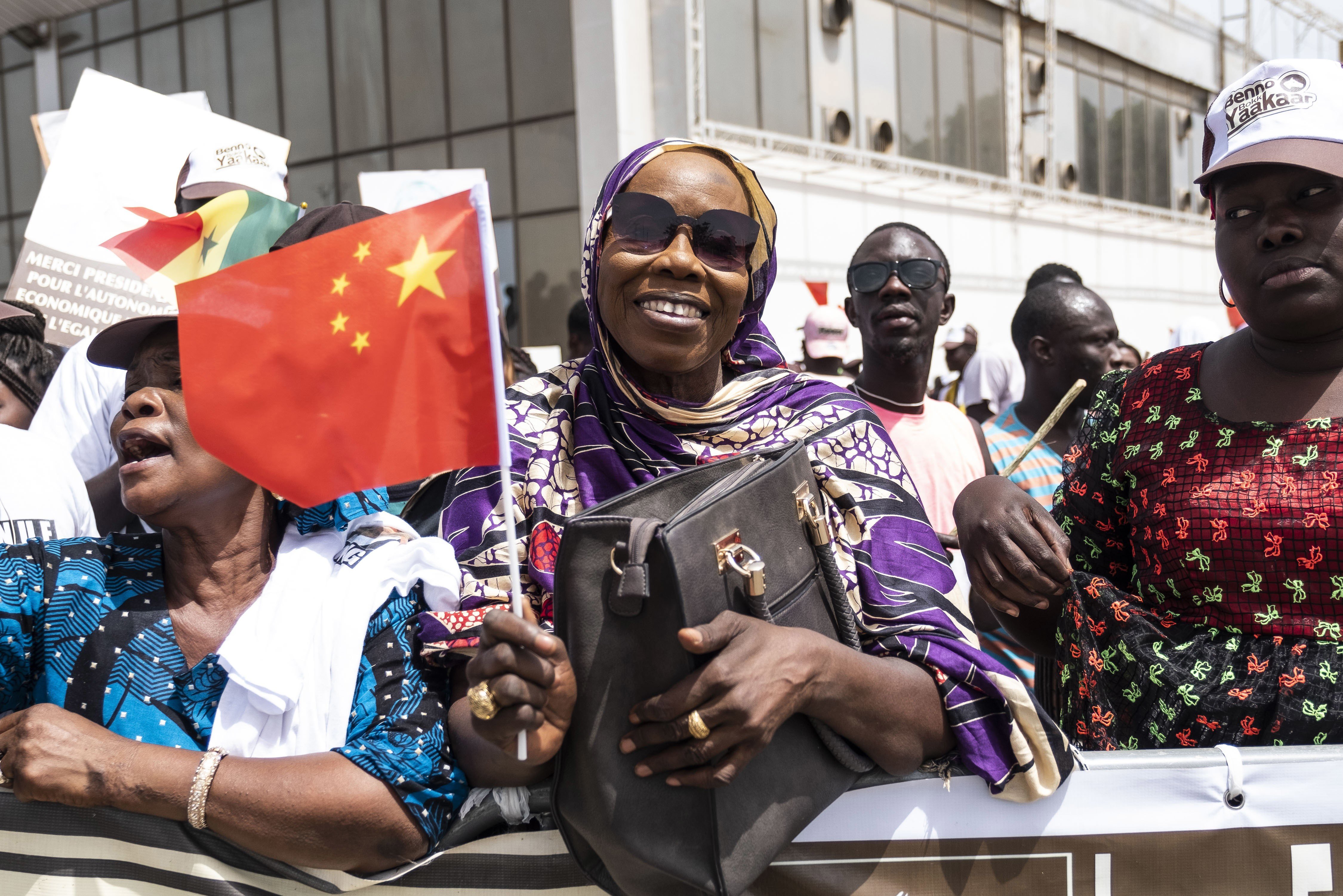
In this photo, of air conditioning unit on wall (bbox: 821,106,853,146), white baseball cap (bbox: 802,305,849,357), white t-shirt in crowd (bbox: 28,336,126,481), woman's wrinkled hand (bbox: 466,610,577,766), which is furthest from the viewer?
air conditioning unit on wall (bbox: 821,106,853,146)

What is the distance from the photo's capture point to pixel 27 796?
1695 millimetres

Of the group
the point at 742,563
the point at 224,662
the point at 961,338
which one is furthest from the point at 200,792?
the point at 961,338

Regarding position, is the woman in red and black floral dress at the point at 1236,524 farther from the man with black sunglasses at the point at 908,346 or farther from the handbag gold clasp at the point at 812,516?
Result: the man with black sunglasses at the point at 908,346

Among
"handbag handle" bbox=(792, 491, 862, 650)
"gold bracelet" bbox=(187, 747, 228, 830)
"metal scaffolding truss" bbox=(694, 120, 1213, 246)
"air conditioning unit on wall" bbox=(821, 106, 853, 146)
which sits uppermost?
"air conditioning unit on wall" bbox=(821, 106, 853, 146)

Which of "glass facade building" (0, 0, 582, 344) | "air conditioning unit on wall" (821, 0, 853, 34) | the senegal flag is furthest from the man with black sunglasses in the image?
"air conditioning unit on wall" (821, 0, 853, 34)

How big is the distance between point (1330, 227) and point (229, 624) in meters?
2.13

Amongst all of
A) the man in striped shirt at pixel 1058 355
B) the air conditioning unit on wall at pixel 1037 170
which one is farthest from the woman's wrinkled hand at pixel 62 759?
the air conditioning unit on wall at pixel 1037 170

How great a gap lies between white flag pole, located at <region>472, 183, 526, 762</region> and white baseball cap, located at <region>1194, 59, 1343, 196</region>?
53.6 inches

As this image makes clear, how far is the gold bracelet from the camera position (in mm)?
1661

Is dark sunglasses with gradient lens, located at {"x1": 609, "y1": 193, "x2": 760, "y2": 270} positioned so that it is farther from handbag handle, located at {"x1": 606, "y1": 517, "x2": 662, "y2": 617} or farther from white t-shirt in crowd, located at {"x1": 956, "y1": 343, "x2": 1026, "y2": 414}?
white t-shirt in crowd, located at {"x1": 956, "y1": 343, "x2": 1026, "y2": 414}

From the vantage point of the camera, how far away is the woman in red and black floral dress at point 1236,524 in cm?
191

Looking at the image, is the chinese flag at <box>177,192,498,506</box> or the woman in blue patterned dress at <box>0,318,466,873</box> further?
the woman in blue patterned dress at <box>0,318,466,873</box>

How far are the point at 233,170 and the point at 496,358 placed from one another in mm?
2913

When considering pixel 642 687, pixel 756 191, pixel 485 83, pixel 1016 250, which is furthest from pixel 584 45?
pixel 642 687
